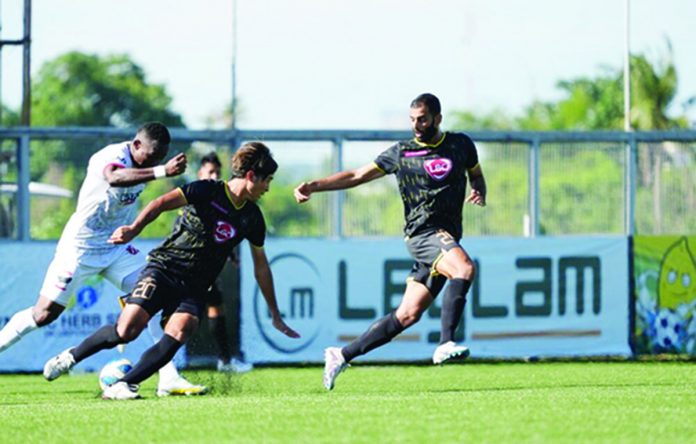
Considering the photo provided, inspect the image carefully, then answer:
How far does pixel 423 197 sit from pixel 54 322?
6.05m

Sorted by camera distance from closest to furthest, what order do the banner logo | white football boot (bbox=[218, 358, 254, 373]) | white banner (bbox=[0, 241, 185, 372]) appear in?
white football boot (bbox=[218, 358, 254, 373]), white banner (bbox=[0, 241, 185, 372]), the banner logo

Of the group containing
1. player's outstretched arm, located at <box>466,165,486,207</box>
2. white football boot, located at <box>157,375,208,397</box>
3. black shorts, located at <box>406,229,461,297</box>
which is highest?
player's outstretched arm, located at <box>466,165,486,207</box>

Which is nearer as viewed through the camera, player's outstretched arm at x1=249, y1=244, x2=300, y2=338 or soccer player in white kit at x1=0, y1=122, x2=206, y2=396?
player's outstretched arm at x1=249, y1=244, x2=300, y2=338

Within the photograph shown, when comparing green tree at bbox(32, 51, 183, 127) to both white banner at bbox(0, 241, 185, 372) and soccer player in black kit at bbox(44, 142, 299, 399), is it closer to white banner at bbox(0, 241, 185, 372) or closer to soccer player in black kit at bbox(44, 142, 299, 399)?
white banner at bbox(0, 241, 185, 372)

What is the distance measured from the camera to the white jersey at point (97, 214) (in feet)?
42.4

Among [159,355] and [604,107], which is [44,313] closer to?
[159,355]

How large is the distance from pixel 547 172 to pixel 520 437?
9987mm

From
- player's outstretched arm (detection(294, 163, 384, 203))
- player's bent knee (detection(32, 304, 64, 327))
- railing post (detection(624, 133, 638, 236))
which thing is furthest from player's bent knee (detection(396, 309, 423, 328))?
railing post (detection(624, 133, 638, 236))

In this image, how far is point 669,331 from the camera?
18.1m

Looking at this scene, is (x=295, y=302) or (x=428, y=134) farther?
(x=295, y=302)

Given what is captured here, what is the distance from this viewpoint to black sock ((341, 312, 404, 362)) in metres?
12.5

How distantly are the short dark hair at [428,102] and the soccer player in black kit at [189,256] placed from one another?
1.38 meters

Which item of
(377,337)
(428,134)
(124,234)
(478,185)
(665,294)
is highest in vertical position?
(428,134)

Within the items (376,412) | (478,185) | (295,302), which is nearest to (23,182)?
(295,302)
